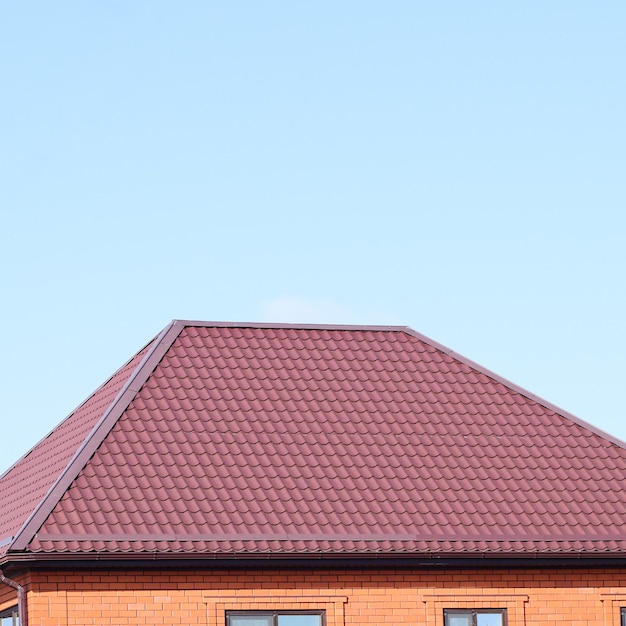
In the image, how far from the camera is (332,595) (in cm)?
1792

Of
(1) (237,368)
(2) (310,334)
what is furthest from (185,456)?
(2) (310,334)

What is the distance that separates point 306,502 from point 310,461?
92 centimetres

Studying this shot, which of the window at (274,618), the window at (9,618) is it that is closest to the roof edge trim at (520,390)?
the window at (274,618)

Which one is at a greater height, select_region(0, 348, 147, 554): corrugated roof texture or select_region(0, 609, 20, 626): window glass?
select_region(0, 348, 147, 554): corrugated roof texture

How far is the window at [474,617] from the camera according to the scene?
18.3 metres

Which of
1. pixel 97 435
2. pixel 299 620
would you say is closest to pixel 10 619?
pixel 97 435

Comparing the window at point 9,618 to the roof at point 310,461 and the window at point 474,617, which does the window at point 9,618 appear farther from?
the window at point 474,617

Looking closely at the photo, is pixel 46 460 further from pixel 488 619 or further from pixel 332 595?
pixel 488 619

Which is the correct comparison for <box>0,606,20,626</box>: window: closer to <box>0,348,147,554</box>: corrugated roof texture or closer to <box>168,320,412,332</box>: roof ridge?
<box>0,348,147,554</box>: corrugated roof texture

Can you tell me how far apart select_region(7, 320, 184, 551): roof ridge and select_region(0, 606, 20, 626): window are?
1582mm

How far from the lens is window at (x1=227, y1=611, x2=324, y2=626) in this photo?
17650mm

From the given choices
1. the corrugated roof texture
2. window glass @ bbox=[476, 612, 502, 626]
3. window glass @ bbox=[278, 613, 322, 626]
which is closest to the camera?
window glass @ bbox=[278, 613, 322, 626]

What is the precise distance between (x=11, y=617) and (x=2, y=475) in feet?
16.9

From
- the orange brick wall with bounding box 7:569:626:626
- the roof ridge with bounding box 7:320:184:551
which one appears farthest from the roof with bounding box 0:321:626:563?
the orange brick wall with bounding box 7:569:626:626
